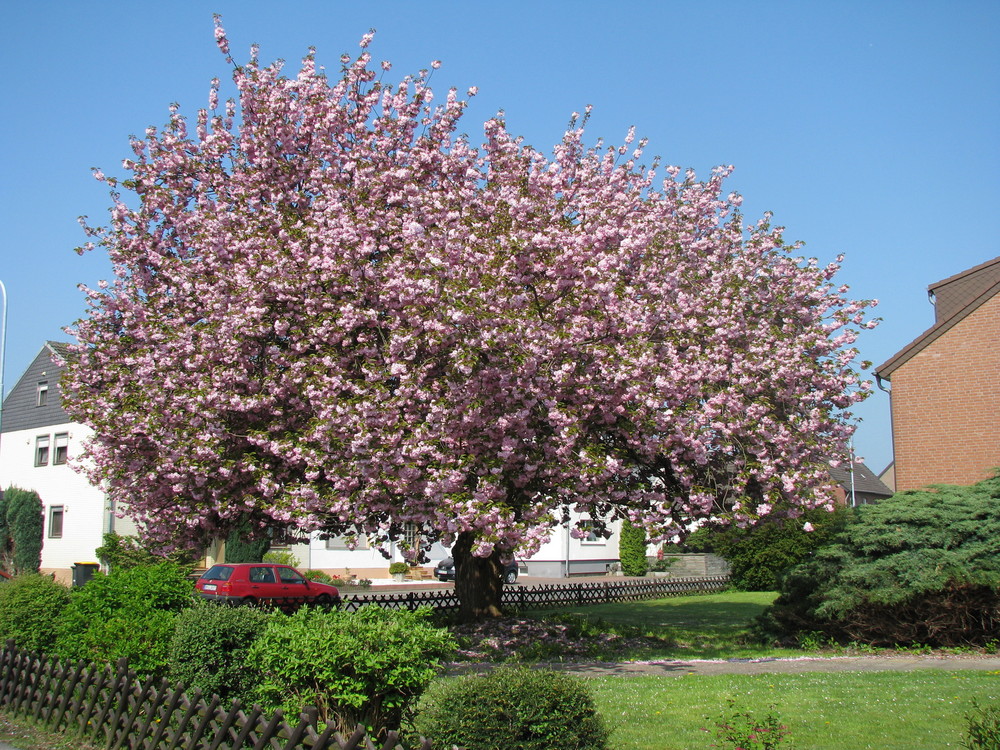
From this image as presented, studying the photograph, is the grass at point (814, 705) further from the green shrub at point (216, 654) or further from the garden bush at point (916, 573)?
the green shrub at point (216, 654)

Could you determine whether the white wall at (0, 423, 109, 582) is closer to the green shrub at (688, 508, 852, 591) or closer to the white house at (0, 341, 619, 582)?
the white house at (0, 341, 619, 582)

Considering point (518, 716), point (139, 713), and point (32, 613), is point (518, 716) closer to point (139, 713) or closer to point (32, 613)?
point (139, 713)

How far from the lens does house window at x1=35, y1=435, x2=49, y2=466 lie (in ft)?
134

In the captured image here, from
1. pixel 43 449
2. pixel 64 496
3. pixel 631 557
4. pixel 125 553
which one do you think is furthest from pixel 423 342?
pixel 631 557

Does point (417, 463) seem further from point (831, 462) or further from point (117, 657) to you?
point (831, 462)

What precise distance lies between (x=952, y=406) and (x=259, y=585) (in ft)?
66.3

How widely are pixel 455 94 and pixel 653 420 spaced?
7524 millimetres

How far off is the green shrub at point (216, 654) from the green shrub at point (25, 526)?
34378mm

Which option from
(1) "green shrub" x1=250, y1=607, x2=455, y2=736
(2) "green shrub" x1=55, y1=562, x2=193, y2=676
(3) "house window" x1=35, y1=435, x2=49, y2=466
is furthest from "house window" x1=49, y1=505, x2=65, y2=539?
(1) "green shrub" x1=250, y1=607, x2=455, y2=736

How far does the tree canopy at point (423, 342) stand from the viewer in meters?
13.1

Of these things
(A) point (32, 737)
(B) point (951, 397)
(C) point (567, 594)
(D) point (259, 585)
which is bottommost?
(C) point (567, 594)

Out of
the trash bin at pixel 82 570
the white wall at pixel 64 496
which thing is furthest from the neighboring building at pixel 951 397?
the white wall at pixel 64 496

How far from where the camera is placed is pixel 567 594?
30.3 m

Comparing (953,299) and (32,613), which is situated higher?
(953,299)
